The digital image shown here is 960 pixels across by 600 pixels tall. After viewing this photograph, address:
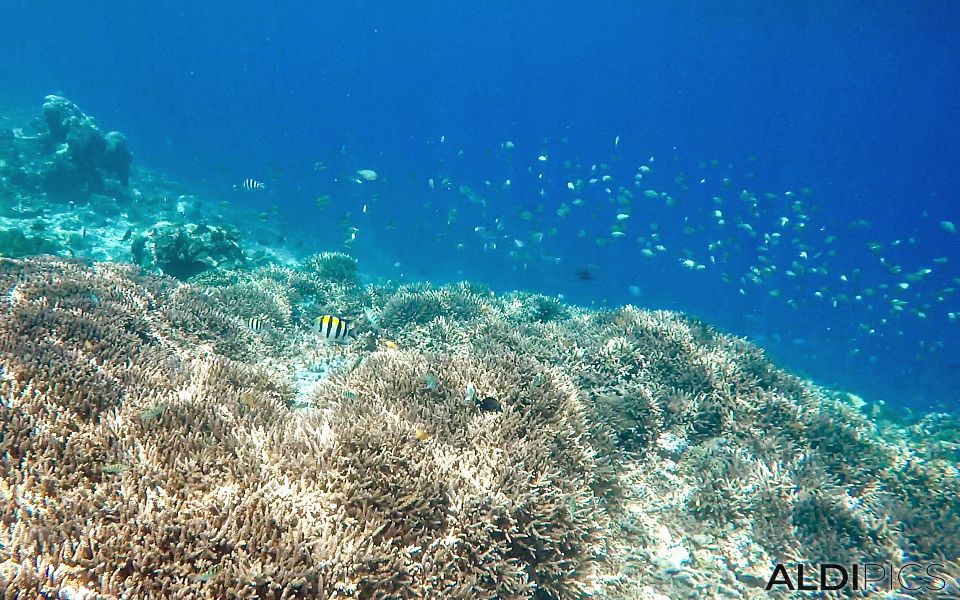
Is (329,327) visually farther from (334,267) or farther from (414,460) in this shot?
(334,267)

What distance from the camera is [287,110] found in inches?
6058

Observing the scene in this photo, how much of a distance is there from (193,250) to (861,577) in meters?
16.7

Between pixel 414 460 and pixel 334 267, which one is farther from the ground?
pixel 334 267

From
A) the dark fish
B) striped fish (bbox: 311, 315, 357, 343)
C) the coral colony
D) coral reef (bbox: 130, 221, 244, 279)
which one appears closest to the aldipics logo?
the coral colony

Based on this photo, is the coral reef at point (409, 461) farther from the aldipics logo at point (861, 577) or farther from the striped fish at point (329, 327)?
the striped fish at point (329, 327)

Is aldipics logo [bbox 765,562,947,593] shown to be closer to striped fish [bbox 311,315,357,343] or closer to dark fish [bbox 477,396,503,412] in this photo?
dark fish [bbox 477,396,503,412]

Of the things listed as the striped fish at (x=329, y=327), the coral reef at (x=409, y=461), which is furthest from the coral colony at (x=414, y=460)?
the striped fish at (x=329, y=327)

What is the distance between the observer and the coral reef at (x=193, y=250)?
13125 mm

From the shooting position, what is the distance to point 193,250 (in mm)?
13445

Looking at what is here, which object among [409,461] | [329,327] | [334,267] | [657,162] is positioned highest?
[657,162]

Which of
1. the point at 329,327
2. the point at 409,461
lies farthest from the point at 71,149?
the point at 409,461

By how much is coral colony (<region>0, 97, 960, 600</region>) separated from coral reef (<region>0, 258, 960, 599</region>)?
0.07 feet

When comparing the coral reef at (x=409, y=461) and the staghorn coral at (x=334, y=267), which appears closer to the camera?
the coral reef at (x=409, y=461)

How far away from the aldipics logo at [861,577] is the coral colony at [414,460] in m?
0.05
